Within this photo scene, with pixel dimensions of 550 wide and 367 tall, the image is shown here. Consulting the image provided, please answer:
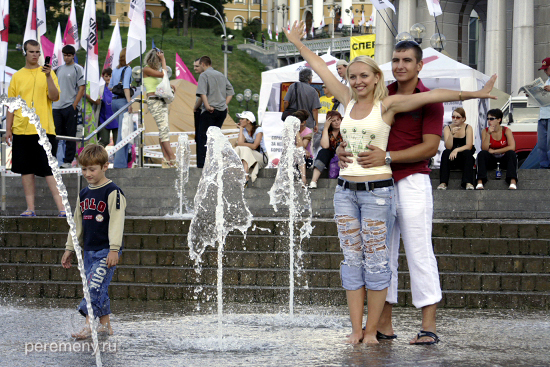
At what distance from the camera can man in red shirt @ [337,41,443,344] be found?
4.87 meters

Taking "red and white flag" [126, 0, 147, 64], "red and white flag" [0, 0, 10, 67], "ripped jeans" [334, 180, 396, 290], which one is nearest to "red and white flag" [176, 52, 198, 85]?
"red and white flag" [0, 0, 10, 67]

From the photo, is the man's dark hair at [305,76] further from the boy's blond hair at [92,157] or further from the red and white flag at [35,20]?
the boy's blond hair at [92,157]

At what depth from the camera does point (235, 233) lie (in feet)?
27.1

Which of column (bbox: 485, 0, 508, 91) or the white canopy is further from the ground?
column (bbox: 485, 0, 508, 91)

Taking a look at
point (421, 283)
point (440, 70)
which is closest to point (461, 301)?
point (421, 283)

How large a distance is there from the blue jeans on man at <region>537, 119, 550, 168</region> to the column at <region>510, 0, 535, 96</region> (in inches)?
820

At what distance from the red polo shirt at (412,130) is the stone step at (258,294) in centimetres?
227

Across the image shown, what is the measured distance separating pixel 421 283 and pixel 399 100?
1.11 metres

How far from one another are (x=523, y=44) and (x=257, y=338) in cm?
2980

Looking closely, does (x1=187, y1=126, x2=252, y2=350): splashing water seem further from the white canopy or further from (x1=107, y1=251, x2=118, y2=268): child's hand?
the white canopy

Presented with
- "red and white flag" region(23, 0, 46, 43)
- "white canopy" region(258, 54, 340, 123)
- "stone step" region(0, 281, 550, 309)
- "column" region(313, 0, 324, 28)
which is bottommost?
"stone step" region(0, 281, 550, 309)

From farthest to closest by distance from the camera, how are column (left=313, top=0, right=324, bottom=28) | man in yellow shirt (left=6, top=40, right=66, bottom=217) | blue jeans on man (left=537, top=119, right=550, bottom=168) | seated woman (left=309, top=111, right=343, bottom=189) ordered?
column (left=313, top=0, right=324, bottom=28) → blue jeans on man (left=537, top=119, right=550, bottom=168) → seated woman (left=309, top=111, right=343, bottom=189) → man in yellow shirt (left=6, top=40, right=66, bottom=217)

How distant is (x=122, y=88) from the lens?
43.9 feet

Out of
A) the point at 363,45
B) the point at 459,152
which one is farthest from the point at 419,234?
the point at 363,45
